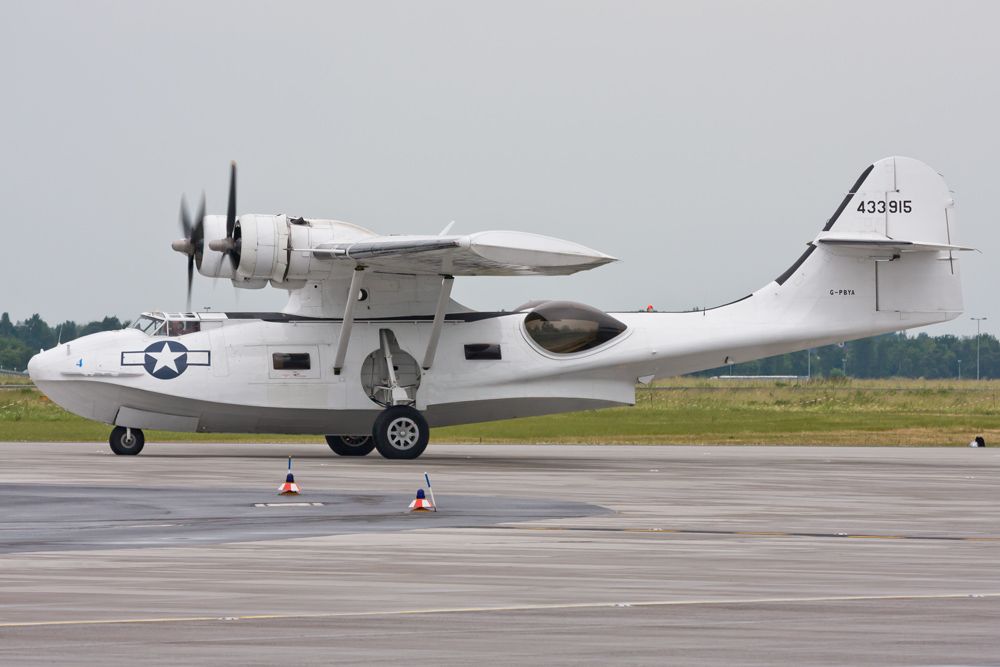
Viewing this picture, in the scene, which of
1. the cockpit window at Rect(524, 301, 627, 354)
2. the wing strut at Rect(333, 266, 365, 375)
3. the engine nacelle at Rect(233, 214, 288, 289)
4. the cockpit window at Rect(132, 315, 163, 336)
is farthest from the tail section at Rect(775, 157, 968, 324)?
the cockpit window at Rect(132, 315, 163, 336)

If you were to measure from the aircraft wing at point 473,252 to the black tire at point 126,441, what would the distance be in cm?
572

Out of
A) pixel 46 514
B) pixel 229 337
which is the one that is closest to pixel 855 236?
pixel 229 337

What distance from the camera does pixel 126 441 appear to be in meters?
31.8

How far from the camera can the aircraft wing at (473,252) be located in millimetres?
28984

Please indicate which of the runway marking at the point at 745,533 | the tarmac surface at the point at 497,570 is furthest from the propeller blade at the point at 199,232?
the runway marking at the point at 745,533

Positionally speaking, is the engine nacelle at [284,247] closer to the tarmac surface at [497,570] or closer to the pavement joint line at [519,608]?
the tarmac surface at [497,570]

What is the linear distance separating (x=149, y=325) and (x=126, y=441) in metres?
2.56

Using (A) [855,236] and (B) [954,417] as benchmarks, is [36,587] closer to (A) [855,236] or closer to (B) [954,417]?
(A) [855,236]

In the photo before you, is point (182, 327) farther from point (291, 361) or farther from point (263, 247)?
point (263, 247)

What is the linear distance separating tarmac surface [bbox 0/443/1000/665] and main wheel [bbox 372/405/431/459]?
198 inches

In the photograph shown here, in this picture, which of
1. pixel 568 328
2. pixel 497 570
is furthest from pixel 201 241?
pixel 497 570

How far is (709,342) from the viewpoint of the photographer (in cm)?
3341

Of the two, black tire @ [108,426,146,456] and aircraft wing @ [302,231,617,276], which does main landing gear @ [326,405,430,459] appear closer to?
aircraft wing @ [302,231,617,276]

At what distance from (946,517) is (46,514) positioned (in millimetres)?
11269
